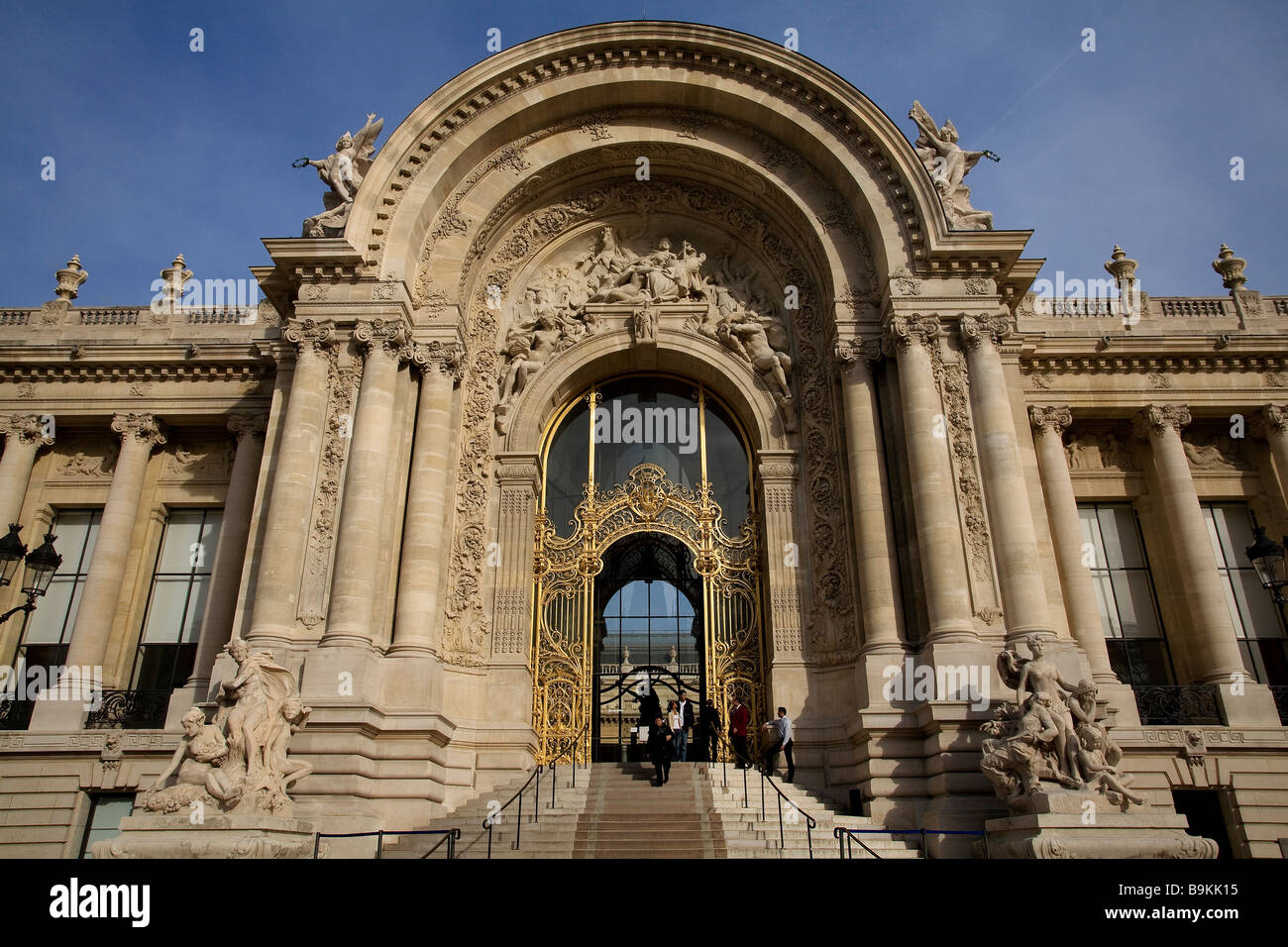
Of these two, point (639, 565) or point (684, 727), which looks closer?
point (684, 727)

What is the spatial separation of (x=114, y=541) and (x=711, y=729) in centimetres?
1164

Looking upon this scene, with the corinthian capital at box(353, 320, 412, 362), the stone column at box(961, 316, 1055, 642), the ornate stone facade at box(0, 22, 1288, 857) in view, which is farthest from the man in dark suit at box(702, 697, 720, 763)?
the corinthian capital at box(353, 320, 412, 362)

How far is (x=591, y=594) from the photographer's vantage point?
16359mm

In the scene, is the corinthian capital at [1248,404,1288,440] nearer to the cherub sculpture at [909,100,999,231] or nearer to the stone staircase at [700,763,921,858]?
the cherub sculpture at [909,100,999,231]

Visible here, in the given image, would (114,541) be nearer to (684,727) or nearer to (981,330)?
(684,727)

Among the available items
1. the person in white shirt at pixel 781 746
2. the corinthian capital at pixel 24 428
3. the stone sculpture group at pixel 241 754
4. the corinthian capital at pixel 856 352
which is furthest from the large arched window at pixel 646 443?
the corinthian capital at pixel 24 428

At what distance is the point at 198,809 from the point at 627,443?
32.6ft

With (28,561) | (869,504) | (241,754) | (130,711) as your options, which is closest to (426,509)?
(241,754)

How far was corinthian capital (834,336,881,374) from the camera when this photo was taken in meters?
15.4

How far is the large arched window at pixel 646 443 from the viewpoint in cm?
1717

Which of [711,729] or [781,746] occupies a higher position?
[711,729]

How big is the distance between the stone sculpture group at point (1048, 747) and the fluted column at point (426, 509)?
8.16m

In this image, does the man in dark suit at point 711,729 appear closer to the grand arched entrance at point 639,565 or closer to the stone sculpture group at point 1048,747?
the grand arched entrance at point 639,565

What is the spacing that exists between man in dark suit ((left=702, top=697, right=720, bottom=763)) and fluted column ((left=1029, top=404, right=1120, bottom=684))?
602 centimetres
